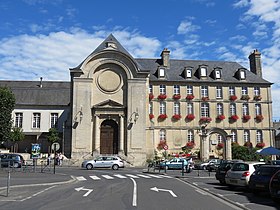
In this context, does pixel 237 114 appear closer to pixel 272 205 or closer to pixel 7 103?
pixel 7 103

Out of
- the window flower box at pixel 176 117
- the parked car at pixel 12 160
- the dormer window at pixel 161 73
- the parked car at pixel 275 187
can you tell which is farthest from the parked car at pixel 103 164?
the parked car at pixel 275 187

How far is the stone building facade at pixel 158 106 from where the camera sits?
39.8m

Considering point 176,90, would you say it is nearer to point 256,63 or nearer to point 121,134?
point 121,134

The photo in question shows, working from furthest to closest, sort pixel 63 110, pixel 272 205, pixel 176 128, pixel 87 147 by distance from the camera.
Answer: pixel 63 110, pixel 176 128, pixel 87 147, pixel 272 205

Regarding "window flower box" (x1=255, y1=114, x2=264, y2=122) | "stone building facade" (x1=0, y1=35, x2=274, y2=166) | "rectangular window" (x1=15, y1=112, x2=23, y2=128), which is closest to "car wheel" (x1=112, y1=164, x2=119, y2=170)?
"stone building facade" (x1=0, y1=35, x2=274, y2=166)

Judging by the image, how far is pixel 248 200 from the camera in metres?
12.2

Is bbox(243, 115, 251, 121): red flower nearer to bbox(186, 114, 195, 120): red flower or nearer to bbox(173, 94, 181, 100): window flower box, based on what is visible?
bbox(186, 114, 195, 120): red flower

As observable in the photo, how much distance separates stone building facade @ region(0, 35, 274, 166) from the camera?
1566 inches

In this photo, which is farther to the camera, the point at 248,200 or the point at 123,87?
the point at 123,87

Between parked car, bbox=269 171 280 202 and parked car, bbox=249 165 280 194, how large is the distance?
0.84m

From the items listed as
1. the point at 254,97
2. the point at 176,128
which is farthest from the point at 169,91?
the point at 254,97

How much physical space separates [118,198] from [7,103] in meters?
26.3

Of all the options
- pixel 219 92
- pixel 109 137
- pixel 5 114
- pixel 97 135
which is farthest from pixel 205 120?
pixel 5 114

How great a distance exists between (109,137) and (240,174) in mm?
26744
